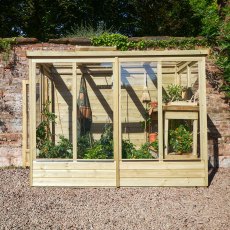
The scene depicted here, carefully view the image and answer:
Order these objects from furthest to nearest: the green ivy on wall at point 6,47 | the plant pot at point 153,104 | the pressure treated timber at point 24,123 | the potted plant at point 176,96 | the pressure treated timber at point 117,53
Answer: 1. the green ivy on wall at point 6,47
2. the pressure treated timber at point 24,123
3. the plant pot at point 153,104
4. the potted plant at point 176,96
5. the pressure treated timber at point 117,53

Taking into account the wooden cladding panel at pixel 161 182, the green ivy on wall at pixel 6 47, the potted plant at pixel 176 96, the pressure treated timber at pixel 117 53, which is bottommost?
the wooden cladding panel at pixel 161 182

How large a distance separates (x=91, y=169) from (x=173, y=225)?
7.19 ft

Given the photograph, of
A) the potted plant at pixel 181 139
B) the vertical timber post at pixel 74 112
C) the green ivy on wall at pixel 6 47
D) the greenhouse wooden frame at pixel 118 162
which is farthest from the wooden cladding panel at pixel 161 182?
the green ivy on wall at pixel 6 47

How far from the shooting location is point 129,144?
7148 mm

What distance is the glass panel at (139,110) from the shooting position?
6.94 meters

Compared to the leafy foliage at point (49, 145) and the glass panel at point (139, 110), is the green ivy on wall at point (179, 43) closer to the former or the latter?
Result: the glass panel at point (139, 110)

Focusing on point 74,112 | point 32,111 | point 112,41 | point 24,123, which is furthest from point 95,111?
point 112,41

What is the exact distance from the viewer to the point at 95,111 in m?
7.28

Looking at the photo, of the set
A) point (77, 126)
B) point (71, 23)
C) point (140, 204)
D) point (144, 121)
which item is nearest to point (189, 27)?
point (71, 23)

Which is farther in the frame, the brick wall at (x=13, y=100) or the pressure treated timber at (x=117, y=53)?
the brick wall at (x=13, y=100)

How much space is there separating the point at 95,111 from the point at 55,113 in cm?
74

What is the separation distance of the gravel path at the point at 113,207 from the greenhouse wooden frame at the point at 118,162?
0.53 feet

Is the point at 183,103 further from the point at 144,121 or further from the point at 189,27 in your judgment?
the point at 189,27

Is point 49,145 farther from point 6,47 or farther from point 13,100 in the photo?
point 6,47
